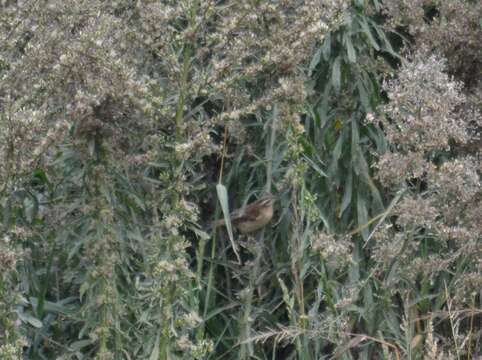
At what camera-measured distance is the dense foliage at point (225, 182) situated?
3930 mm

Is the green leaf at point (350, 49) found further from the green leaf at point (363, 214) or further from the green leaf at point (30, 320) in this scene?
the green leaf at point (30, 320)

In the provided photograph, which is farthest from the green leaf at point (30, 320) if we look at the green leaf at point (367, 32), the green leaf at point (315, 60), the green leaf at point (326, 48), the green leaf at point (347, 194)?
the green leaf at point (367, 32)

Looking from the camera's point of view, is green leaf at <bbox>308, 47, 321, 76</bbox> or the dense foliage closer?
the dense foliage

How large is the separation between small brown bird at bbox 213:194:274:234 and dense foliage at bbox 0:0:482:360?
8 centimetres

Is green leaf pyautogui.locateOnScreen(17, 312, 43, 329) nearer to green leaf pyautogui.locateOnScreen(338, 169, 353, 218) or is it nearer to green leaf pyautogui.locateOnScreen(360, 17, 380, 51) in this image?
green leaf pyautogui.locateOnScreen(338, 169, 353, 218)

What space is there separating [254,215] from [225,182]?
0.46 metres

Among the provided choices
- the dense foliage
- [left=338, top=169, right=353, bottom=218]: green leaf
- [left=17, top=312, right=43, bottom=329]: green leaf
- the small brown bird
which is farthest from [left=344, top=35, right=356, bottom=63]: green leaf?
[left=17, top=312, right=43, bottom=329]: green leaf

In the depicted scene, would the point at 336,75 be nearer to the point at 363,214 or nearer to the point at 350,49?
the point at 350,49

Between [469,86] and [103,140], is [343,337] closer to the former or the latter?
[103,140]

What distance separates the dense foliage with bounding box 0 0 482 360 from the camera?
3930 mm

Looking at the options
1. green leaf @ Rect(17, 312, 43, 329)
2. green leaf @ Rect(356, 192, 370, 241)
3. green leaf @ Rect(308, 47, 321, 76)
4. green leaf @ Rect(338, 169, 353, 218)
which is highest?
green leaf @ Rect(308, 47, 321, 76)

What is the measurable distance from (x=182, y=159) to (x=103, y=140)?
335mm

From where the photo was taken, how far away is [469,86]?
541cm

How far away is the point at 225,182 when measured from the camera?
200 inches
